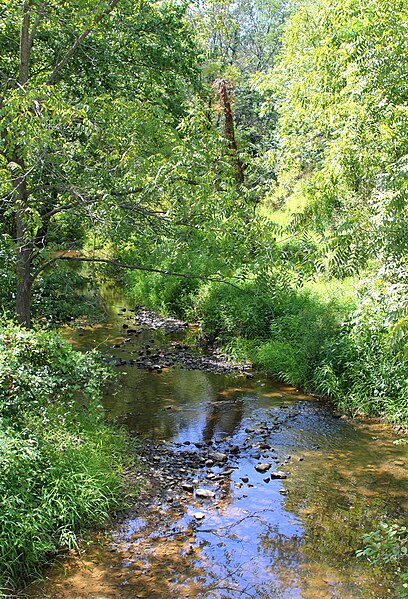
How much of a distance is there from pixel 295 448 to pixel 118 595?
357 centimetres

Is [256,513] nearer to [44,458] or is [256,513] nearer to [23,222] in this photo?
[44,458]

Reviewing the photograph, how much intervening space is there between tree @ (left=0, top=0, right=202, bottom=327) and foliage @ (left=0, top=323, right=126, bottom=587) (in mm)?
1665

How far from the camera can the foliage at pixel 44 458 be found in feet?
15.3

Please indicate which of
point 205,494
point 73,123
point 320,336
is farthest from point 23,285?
point 320,336

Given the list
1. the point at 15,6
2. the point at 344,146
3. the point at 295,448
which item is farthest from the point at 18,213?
the point at 295,448

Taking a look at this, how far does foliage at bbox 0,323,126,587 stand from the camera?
15.3ft

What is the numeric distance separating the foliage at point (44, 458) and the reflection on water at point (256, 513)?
0.30 meters

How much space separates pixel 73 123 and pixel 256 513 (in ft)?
18.5

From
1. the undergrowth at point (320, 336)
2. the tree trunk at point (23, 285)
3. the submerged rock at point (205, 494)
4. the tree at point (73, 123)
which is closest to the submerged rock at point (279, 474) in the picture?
the submerged rock at point (205, 494)

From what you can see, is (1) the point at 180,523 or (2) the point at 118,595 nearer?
(2) the point at 118,595

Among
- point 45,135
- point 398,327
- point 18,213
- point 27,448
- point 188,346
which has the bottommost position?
point 188,346

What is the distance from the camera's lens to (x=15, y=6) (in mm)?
7633

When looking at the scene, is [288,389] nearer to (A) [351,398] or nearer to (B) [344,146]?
(A) [351,398]

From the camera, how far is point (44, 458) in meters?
5.31
